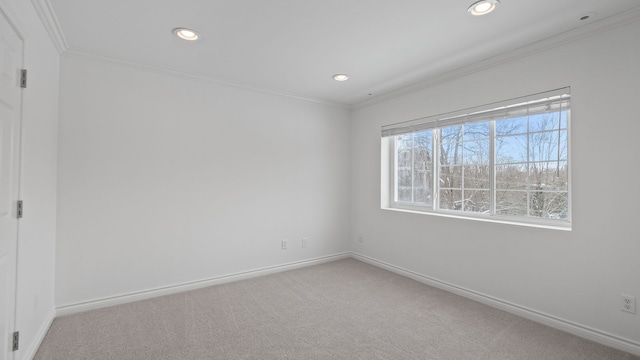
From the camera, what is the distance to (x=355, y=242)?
4578 mm

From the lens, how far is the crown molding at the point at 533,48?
212 cm

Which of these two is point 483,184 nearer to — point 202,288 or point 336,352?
point 336,352

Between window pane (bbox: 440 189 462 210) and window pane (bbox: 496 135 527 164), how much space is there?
22.5 inches

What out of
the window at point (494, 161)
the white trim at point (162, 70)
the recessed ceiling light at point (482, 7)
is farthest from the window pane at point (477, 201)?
the white trim at point (162, 70)

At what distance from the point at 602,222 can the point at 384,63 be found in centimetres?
225

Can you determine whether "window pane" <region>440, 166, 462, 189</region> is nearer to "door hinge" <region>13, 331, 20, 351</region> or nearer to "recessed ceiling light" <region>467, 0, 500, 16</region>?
"recessed ceiling light" <region>467, 0, 500, 16</region>

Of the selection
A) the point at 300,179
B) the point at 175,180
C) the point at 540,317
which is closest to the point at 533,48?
the point at 540,317

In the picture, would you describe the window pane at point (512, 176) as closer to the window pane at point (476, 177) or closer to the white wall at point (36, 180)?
the window pane at point (476, 177)

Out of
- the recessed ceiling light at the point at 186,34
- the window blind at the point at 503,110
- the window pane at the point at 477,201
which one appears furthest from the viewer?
the window pane at the point at 477,201

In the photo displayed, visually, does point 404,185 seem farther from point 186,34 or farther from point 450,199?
point 186,34

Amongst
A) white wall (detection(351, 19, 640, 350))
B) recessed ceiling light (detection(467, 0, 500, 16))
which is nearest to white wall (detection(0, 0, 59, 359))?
recessed ceiling light (detection(467, 0, 500, 16))

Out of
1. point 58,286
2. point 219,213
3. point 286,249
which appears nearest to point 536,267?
point 286,249

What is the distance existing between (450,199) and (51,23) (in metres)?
3.98

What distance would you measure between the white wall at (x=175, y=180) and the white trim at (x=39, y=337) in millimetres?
154
